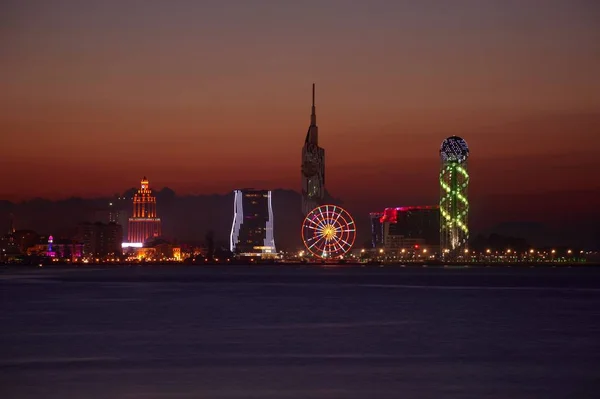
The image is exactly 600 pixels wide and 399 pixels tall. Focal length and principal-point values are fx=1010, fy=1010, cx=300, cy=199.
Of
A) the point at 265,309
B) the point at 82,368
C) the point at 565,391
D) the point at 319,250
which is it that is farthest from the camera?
the point at 319,250

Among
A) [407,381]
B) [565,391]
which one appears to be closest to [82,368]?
[407,381]

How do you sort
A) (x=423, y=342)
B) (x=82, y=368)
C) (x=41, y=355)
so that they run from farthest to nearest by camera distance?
(x=423, y=342) → (x=41, y=355) → (x=82, y=368)

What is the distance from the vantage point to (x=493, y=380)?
3419cm

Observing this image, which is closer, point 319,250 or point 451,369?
point 451,369

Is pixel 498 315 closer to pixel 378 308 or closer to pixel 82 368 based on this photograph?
pixel 378 308

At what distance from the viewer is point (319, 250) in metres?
196

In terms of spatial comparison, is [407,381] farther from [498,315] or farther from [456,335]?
[498,315]

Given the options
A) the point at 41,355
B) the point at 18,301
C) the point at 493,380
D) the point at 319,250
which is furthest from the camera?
the point at 319,250

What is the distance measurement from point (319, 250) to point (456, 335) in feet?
471

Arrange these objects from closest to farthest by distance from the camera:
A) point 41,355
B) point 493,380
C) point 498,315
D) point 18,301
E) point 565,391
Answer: point 565,391
point 493,380
point 41,355
point 498,315
point 18,301

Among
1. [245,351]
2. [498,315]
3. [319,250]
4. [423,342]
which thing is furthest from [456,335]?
[319,250]

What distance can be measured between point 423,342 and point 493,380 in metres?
14.2

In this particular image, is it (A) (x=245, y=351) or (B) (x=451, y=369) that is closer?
(B) (x=451, y=369)

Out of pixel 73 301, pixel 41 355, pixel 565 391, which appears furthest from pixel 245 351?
pixel 73 301
